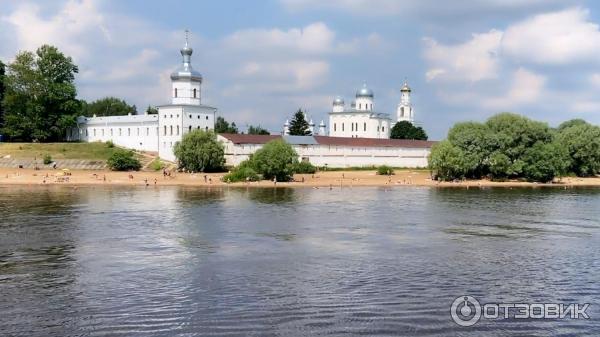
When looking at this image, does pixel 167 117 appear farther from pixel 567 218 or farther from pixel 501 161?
pixel 567 218

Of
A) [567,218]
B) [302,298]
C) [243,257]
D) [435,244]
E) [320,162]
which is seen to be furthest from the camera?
[320,162]

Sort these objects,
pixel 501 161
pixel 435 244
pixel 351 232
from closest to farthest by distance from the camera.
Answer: pixel 435 244, pixel 351 232, pixel 501 161

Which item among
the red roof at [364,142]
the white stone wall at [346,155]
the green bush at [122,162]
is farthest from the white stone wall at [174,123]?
the red roof at [364,142]

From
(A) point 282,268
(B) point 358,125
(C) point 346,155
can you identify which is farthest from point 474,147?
(A) point 282,268

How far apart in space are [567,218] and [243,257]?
929 inches

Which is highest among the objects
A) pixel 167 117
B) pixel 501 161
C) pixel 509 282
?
pixel 167 117

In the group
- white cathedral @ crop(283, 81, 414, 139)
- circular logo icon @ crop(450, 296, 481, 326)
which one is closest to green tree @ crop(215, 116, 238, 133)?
white cathedral @ crop(283, 81, 414, 139)

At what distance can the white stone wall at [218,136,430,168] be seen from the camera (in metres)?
79.8

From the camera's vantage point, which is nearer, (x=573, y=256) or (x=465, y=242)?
(x=573, y=256)

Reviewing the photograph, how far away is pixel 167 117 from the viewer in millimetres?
80812

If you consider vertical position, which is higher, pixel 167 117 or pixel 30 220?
pixel 167 117

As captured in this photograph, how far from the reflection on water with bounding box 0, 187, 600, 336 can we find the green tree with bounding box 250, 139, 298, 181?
2425cm

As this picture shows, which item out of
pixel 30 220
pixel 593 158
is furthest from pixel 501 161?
pixel 30 220

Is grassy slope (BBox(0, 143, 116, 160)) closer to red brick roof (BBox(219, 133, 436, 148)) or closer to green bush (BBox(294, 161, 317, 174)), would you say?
red brick roof (BBox(219, 133, 436, 148))
